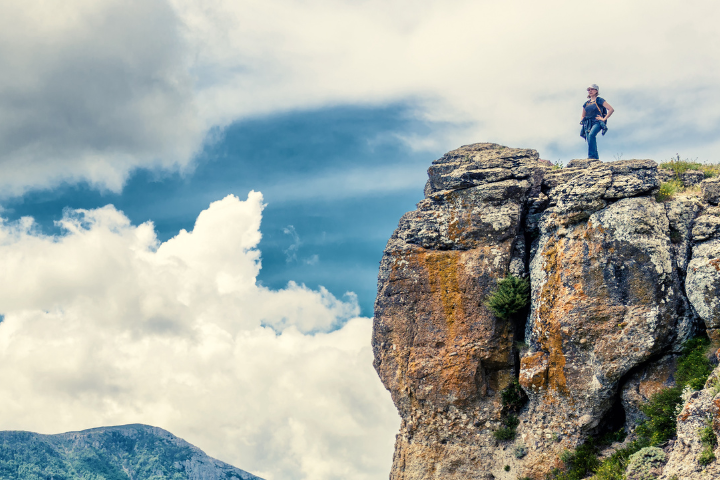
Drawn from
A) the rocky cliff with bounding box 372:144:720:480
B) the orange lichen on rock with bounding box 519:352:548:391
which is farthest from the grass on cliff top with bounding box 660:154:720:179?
the orange lichen on rock with bounding box 519:352:548:391

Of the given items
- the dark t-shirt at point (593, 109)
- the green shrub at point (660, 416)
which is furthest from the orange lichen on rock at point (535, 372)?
the dark t-shirt at point (593, 109)

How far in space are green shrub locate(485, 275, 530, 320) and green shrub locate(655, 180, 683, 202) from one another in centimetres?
678

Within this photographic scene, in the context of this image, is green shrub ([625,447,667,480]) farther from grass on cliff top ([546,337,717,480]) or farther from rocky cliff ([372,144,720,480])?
rocky cliff ([372,144,720,480])

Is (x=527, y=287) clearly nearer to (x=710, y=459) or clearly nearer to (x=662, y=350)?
(x=662, y=350)

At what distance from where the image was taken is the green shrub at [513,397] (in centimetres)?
2589

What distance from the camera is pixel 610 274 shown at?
Answer: 75.2 feet

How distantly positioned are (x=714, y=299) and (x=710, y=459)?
6626mm

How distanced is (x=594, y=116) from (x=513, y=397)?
15535 millimetres

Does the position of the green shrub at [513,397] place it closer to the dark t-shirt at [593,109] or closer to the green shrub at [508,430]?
the green shrub at [508,430]

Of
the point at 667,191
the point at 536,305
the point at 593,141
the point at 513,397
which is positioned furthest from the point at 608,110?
the point at 513,397

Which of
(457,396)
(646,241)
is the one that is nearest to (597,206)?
(646,241)

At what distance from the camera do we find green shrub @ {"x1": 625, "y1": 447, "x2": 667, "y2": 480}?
19.3 meters

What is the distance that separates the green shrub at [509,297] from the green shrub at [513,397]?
3156 mm

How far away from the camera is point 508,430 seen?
25391 millimetres
